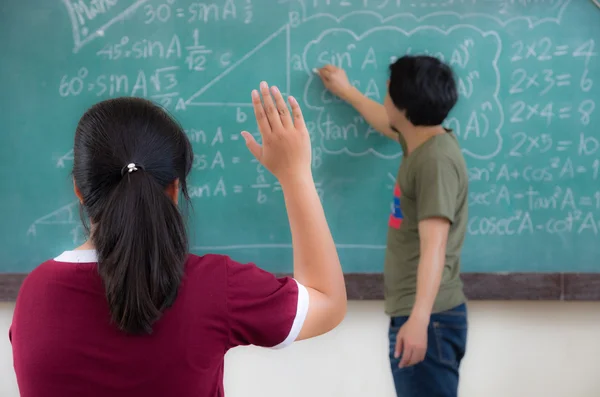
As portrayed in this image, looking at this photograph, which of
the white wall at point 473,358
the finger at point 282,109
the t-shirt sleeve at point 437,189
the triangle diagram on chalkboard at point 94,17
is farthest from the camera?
the white wall at point 473,358

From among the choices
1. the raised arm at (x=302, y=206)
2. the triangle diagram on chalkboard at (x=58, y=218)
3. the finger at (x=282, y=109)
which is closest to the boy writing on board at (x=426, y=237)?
the raised arm at (x=302, y=206)

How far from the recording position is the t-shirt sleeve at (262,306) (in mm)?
847

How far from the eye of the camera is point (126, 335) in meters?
0.81

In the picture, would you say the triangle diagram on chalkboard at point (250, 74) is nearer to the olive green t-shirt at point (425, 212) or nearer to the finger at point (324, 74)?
the finger at point (324, 74)

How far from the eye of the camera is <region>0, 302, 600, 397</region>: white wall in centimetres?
222

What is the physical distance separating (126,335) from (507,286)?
166cm

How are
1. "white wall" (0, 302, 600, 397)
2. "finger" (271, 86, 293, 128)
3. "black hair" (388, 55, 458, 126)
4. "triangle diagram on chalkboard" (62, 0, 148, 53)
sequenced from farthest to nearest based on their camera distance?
"white wall" (0, 302, 600, 397), "triangle diagram on chalkboard" (62, 0, 148, 53), "black hair" (388, 55, 458, 126), "finger" (271, 86, 293, 128)

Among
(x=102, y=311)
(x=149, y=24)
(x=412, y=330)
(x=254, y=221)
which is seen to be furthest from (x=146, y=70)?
(x=102, y=311)

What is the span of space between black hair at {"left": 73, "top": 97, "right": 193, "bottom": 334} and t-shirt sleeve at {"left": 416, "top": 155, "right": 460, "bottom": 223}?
0.94 m

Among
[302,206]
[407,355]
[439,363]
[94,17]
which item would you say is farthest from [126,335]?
[94,17]

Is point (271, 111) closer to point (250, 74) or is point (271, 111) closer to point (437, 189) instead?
point (437, 189)

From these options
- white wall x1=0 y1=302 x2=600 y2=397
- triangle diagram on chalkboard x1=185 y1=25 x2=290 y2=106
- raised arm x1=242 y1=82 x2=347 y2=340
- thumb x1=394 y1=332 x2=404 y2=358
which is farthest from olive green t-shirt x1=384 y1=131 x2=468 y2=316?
raised arm x1=242 y1=82 x2=347 y2=340

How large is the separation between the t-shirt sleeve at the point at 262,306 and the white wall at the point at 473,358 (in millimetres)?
1367

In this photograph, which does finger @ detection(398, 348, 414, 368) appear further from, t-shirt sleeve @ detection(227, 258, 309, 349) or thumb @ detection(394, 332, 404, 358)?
t-shirt sleeve @ detection(227, 258, 309, 349)
